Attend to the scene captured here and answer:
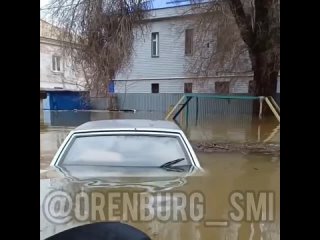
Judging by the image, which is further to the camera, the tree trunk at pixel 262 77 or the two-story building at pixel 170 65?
the two-story building at pixel 170 65

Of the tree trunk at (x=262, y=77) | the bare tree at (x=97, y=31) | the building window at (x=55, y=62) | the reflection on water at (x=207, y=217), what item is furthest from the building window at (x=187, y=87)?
the reflection on water at (x=207, y=217)

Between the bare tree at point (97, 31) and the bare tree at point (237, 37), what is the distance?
93.5 inches

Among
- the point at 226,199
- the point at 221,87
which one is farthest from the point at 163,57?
the point at 226,199

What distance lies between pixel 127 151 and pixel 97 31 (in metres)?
5.59

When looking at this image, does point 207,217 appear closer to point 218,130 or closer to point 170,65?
point 218,130

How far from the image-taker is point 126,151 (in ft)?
10.4

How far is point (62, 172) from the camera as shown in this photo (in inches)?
128

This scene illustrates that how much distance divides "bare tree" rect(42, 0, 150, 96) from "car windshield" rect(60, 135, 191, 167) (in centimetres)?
538

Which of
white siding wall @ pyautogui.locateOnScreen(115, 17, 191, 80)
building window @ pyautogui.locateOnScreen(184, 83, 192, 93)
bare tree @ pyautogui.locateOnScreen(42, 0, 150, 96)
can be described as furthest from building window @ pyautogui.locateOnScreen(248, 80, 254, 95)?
bare tree @ pyautogui.locateOnScreen(42, 0, 150, 96)

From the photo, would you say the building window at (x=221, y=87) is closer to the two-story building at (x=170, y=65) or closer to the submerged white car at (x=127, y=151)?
the two-story building at (x=170, y=65)

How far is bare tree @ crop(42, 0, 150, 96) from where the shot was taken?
8.18 meters

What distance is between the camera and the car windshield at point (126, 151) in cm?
313
